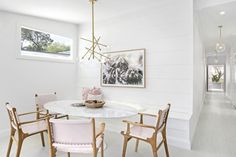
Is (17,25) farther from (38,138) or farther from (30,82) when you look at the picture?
(38,138)

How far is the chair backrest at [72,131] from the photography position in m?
1.69

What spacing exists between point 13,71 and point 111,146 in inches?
101

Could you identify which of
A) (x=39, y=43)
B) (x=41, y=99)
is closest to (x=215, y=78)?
(x=39, y=43)

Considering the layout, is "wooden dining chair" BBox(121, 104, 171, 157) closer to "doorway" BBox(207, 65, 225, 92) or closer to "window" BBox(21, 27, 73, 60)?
"window" BBox(21, 27, 73, 60)

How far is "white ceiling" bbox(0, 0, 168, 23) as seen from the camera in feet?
10.5

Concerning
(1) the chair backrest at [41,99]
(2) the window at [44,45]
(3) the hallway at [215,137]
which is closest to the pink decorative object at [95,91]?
(1) the chair backrest at [41,99]

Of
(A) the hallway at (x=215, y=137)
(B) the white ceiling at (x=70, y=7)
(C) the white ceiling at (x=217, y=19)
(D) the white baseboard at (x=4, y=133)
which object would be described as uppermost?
(B) the white ceiling at (x=70, y=7)

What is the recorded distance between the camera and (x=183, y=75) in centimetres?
316

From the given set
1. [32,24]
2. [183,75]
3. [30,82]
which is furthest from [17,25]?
[183,75]

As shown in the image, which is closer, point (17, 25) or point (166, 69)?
point (166, 69)

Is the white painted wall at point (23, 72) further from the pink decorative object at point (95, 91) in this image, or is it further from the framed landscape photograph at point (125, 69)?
the framed landscape photograph at point (125, 69)

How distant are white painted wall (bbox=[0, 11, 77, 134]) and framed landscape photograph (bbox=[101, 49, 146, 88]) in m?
1.18

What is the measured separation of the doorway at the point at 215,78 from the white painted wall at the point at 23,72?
12152 mm

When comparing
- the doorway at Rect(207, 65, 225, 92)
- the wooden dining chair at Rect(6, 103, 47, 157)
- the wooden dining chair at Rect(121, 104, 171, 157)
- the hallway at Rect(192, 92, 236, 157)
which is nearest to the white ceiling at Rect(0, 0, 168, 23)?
the wooden dining chair at Rect(6, 103, 47, 157)
